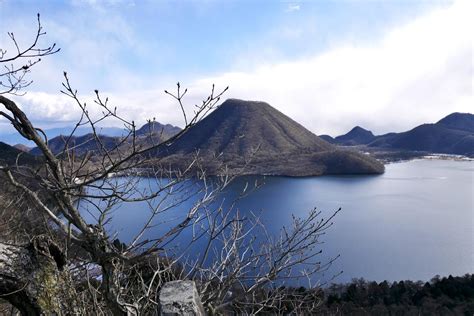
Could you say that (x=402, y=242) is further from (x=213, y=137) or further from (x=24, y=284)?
(x=213, y=137)

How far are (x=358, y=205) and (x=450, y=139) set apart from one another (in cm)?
9743

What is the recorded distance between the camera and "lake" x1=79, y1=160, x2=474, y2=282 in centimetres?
2002

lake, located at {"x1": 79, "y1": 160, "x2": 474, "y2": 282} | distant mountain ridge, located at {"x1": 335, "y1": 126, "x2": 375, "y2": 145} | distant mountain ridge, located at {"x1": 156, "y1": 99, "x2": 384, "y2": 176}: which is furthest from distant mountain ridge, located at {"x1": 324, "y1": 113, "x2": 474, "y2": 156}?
lake, located at {"x1": 79, "y1": 160, "x2": 474, "y2": 282}

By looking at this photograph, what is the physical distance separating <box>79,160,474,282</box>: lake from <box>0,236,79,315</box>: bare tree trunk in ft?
19.3

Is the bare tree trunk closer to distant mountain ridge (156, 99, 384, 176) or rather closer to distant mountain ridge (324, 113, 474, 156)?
distant mountain ridge (156, 99, 384, 176)

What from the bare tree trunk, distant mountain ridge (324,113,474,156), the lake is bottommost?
the lake

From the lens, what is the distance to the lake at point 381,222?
65.7ft

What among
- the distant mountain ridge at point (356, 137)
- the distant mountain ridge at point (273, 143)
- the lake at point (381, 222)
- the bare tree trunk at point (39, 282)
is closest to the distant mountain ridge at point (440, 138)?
the distant mountain ridge at point (356, 137)

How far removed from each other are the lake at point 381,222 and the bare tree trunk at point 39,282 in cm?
589

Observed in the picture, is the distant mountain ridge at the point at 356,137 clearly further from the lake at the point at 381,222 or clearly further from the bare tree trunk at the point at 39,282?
the bare tree trunk at the point at 39,282

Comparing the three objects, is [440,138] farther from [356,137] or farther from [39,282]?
[39,282]

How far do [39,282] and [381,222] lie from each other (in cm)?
2988

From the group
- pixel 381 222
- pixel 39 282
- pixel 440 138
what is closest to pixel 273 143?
pixel 381 222

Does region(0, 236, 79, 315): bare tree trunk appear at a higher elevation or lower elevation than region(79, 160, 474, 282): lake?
higher
